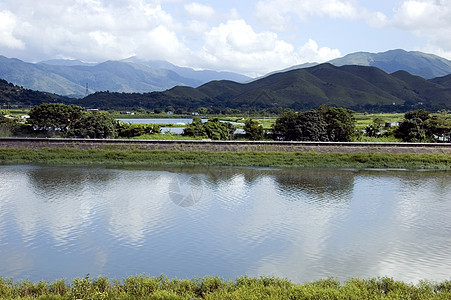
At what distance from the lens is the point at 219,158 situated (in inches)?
2028

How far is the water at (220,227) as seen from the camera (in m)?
20.3

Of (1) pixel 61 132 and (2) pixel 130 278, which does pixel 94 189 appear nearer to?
(2) pixel 130 278

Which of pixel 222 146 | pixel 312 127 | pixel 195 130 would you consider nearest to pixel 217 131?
pixel 195 130

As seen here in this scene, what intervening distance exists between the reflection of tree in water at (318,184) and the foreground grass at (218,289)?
16172 mm

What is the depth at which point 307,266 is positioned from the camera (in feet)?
67.1

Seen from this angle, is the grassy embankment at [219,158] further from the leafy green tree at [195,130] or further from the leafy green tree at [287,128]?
the leafy green tree at [195,130]

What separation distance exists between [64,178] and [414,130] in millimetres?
51724

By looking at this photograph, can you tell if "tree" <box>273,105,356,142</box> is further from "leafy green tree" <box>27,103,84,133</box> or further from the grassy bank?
"leafy green tree" <box>27,103,84,133</box>

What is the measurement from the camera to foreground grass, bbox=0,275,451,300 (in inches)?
626

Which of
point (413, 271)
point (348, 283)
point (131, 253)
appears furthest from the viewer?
point (131, 253)

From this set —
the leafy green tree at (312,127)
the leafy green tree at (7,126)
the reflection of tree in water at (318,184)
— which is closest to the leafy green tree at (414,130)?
the leafy green tree at (312,127)

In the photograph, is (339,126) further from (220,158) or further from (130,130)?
(130,130)

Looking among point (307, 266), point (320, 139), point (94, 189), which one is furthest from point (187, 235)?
point (320, 139)

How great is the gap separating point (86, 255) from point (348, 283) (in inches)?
461
